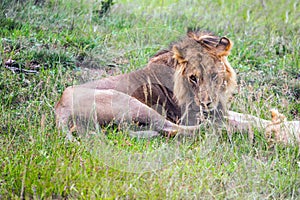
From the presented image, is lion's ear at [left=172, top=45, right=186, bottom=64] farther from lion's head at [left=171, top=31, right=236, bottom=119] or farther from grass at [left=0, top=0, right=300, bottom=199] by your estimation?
grass at [left=0, top=0, right=300, bottom=199]

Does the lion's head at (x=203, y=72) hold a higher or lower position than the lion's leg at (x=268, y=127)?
higher

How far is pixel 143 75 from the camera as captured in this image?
5609mm

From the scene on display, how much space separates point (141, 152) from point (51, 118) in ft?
3.37

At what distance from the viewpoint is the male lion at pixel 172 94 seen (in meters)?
5.14

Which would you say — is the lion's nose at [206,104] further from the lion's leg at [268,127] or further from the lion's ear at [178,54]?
the lion's ear at [178,54]

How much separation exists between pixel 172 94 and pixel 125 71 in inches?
44.2

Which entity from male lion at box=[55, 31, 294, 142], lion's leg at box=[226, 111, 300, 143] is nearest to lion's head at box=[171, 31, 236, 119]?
male lion at box=[55, 31, 294, 142]

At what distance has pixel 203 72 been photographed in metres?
5.19

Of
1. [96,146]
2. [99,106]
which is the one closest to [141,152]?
[96,146]

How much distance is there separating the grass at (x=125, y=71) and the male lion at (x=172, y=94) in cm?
21

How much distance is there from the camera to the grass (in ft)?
12.5

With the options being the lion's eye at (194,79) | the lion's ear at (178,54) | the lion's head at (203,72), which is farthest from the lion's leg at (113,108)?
the lion's ear at (178,54)

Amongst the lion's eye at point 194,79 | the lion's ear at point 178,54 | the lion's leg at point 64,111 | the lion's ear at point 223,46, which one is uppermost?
the lion's ear at point 223,46

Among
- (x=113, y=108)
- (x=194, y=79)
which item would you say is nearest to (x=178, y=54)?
(x=194, y=79)
